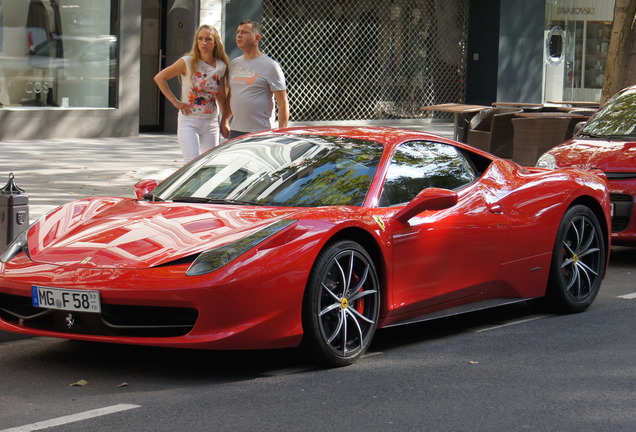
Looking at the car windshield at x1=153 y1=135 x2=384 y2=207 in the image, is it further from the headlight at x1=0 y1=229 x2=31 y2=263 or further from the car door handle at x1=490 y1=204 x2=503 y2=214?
the headlight at x1=0 y1=229 x2=31 y2=263

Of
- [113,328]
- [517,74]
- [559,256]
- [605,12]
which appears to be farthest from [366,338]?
[605,12]

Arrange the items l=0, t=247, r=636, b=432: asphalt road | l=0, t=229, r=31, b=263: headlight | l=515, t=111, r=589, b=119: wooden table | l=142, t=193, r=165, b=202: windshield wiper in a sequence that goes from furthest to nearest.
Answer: l=515, t=111, r=589, b=119: wooden table
l=142, t=193, r=165, b=202: windshield wiper
l=0, t=229, r=31, b=263: headlight
l=0, t=247, r=636, b=432: asphalt road

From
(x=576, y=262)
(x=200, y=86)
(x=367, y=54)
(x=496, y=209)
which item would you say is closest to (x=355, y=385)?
(x=496, y=209)

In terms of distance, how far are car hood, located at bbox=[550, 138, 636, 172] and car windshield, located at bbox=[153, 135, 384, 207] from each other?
376 centimetres

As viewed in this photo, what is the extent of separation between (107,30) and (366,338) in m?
14.6

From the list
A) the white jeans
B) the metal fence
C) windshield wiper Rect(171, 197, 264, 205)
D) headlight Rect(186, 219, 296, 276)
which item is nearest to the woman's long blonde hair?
the white jeans

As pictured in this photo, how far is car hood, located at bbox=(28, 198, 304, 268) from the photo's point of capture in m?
5.63

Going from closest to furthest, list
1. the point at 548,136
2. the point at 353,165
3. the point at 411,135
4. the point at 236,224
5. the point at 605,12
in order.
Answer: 1. the point at 236,224
2. the point at 353,165
3. the point at 411,135
4. the point at 548,136
5. the point at 605,12

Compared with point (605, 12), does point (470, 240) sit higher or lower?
lower

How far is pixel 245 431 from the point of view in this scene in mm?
4699

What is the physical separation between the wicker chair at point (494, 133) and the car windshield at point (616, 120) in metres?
4.50

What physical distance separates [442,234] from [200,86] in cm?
423

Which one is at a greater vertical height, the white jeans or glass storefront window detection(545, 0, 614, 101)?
glass storefront window detection(545, 0, 614, 101)

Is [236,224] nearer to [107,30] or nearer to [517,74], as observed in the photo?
[107,30]
